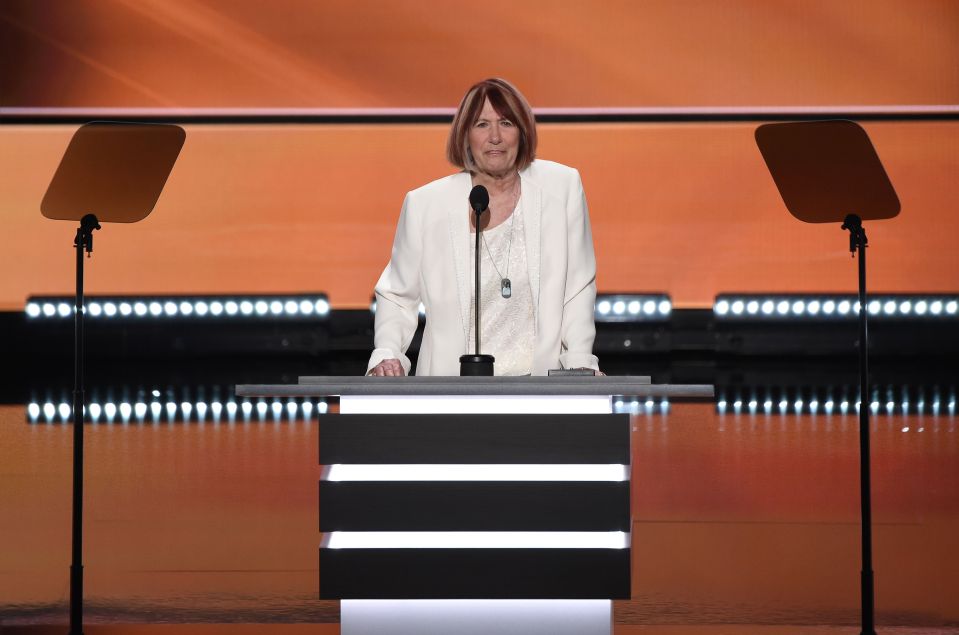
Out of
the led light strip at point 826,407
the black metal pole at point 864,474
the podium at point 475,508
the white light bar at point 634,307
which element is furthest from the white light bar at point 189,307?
the podium at point 475,508

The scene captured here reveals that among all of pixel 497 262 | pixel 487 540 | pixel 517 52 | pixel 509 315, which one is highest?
pixel 517 52

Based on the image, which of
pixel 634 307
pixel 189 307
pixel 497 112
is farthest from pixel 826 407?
pixel 497 112

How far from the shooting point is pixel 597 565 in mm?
1694

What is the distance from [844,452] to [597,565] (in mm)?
2967

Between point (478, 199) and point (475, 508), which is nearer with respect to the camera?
point (475, 508)

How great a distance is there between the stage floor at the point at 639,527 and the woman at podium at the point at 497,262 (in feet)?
2.05

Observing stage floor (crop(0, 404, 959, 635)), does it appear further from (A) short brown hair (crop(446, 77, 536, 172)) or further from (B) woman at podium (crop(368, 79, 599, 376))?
(A) short brown hair (crop(446, 77, 536, 172))

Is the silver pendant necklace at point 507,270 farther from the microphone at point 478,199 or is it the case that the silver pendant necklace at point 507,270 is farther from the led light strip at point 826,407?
the led light strip at point 826,407

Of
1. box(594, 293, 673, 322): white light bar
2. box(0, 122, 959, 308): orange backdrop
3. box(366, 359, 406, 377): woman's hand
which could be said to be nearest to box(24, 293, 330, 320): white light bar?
box(0, 122, 959, 308): orange backdrop

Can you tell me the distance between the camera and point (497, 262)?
7.47 ft

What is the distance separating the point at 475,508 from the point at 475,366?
9.7 inches

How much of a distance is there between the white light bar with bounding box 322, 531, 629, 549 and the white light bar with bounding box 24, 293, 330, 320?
14.1 feet

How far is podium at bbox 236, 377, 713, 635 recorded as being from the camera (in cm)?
169

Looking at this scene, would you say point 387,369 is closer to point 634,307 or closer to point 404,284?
point 404,284
